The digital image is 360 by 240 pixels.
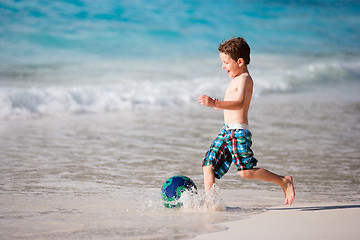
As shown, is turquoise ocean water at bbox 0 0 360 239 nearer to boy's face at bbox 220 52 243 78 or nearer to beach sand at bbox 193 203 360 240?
beach sand at bbox 193 203 360 240

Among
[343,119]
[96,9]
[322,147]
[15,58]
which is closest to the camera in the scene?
[322,147]

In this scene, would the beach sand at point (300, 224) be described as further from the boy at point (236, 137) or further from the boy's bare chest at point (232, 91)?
the boy's bare chest at point (232, 91)

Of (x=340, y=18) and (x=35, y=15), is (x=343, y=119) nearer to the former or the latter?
(x=35, y=15)

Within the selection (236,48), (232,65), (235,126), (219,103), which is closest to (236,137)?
(235,126)

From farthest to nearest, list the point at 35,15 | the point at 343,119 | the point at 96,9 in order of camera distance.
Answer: the point at 96,9 < the point at 35,15 < the point at 343,119

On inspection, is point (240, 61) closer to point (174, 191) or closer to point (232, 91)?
point (232, 91)

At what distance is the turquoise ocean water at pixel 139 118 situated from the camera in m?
4.06

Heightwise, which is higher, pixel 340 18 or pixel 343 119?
pixel 340 18

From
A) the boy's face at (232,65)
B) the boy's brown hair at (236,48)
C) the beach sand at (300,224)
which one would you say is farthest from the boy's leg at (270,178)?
the boy's brown hair at (236,48)

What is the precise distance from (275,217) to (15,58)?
17.4 meters

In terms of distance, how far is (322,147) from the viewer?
6957mm

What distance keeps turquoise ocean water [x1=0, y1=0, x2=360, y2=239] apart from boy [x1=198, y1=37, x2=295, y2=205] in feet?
0.93

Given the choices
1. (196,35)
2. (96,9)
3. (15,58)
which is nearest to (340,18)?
(196,35)

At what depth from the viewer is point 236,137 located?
4027mm
